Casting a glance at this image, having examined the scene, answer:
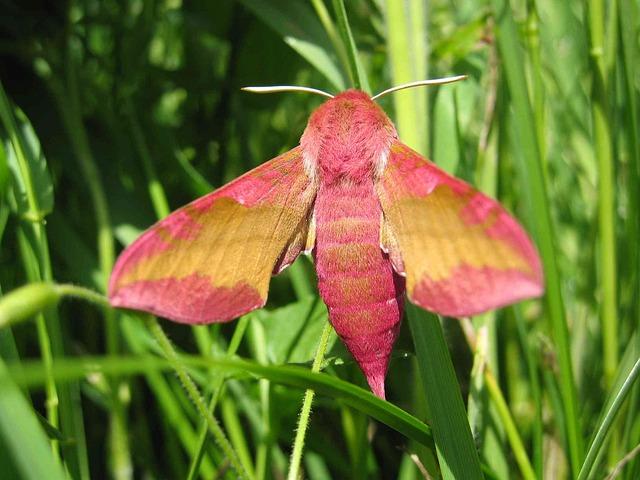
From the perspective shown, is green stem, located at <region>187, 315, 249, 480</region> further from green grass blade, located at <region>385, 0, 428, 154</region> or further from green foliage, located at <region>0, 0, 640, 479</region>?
green grass blade, located at <region>385, 0, 428, 154</region>

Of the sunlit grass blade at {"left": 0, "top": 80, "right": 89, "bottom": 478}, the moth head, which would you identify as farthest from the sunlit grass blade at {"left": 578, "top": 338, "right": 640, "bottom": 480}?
the sunlit grass blade at {"left": 0, "top": 80, "right": 89, "bottom": 478}

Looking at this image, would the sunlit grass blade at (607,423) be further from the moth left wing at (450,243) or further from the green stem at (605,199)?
the green stem at (605,199)

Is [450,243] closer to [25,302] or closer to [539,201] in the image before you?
[539,201]

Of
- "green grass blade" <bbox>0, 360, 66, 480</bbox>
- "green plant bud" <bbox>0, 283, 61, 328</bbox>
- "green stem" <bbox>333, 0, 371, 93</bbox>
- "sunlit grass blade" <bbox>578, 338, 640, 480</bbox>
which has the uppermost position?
"green stem" <bbox>333, 0, 371, 93</bbox>

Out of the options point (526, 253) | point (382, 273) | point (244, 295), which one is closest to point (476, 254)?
point (526, 253)

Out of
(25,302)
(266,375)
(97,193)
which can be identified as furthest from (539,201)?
(97,193)

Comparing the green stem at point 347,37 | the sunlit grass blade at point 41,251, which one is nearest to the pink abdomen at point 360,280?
the green stem at point 347,37
